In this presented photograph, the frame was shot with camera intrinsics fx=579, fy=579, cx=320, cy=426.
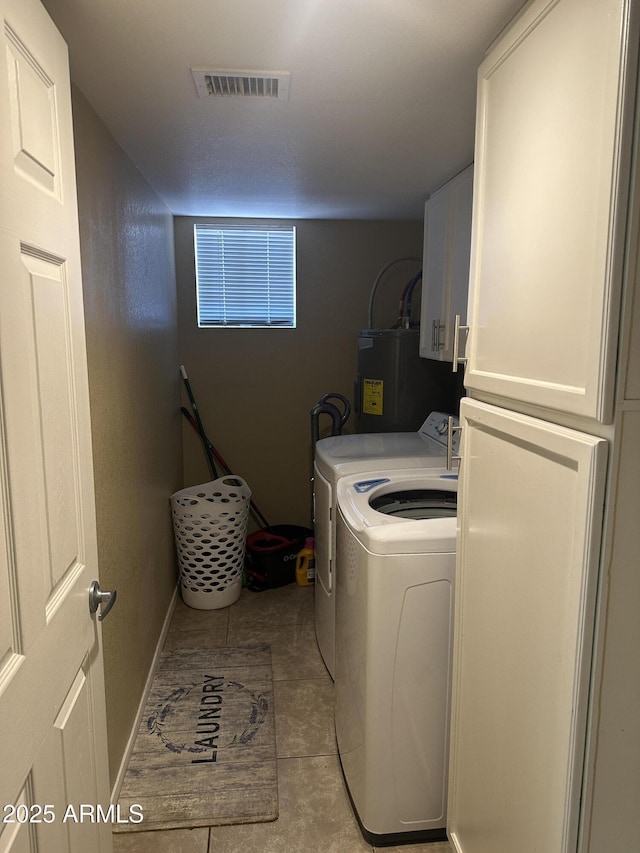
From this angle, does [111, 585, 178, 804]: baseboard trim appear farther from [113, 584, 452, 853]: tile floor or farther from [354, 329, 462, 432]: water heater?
[354, 329, 462, 432]: water heater

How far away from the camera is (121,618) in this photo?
2.09 meters

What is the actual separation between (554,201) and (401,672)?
132 centimetres

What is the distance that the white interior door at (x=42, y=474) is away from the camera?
856 millimetres

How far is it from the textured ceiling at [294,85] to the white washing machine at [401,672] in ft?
4.10

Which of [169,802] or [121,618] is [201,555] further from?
[169,802]

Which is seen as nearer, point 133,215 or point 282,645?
point 133,215

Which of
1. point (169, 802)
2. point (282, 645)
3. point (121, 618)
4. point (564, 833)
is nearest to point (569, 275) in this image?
point (564, 833)

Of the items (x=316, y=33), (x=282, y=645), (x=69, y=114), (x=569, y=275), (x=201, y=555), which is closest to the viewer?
(x=569, y=275)

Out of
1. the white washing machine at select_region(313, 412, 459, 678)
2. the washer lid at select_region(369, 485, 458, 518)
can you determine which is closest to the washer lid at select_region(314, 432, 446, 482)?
the white washing machine at select_region(313, 412, 459, 678)

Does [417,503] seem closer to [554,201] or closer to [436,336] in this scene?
[436,336]

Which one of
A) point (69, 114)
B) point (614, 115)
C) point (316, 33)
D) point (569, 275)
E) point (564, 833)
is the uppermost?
point (316, 33)

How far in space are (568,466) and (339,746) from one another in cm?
161

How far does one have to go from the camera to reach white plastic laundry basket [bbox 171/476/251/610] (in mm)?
3127

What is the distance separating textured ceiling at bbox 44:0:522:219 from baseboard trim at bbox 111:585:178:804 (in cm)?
217
